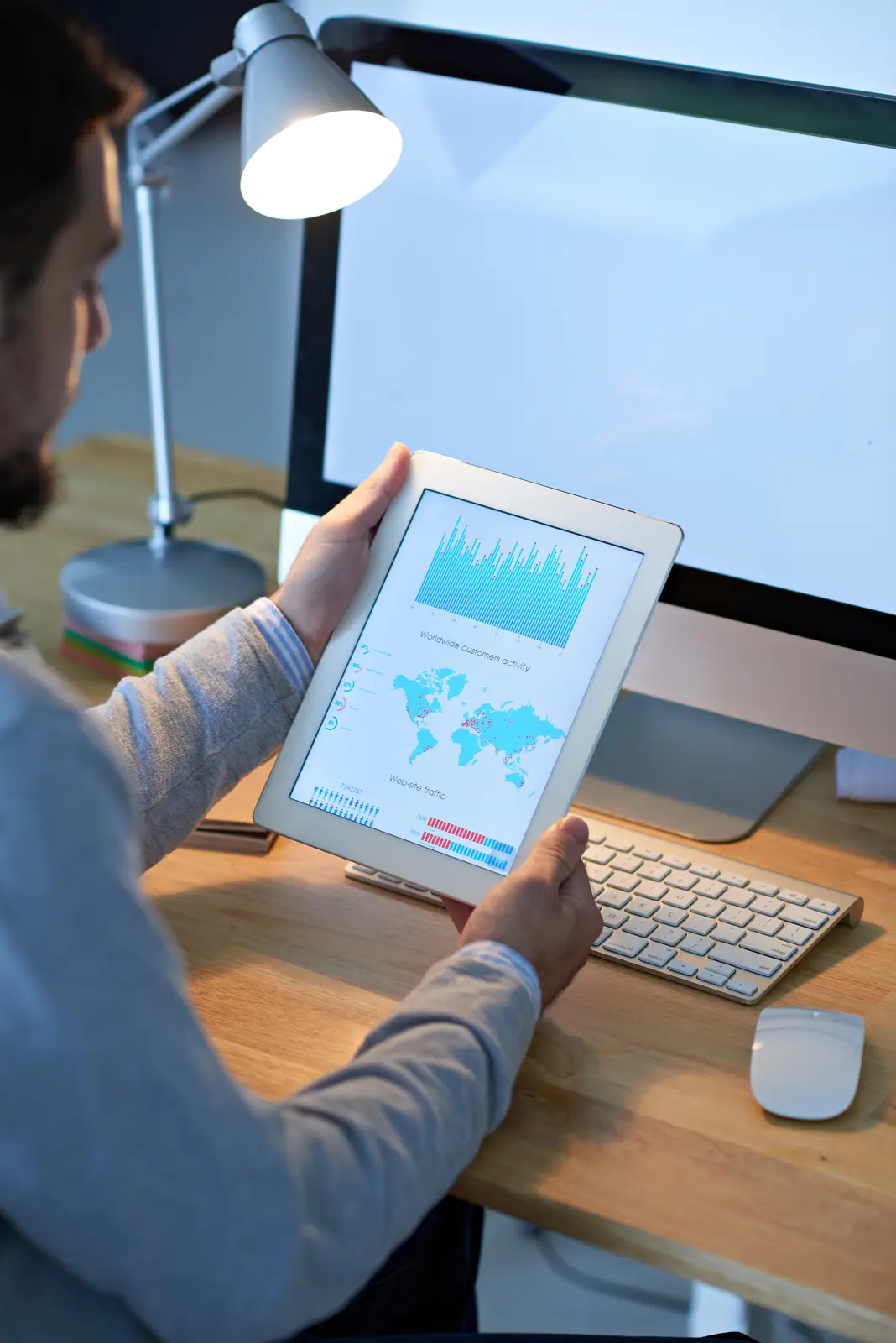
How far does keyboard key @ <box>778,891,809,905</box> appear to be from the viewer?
89 cm

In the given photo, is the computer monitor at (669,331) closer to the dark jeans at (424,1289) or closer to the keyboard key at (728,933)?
the keyboard key at (728,933)

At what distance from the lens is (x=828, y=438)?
908 millimetres

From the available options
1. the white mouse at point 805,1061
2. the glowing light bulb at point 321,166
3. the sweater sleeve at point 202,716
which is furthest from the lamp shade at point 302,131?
the white mouse at point 805,1061

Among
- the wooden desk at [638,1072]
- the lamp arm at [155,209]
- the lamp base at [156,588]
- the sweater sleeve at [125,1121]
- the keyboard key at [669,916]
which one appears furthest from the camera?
the lamp base at [156,588]

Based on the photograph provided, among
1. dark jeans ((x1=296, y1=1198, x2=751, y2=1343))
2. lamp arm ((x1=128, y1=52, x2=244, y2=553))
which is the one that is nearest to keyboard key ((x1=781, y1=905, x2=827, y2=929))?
dark jeans ((x1=296, y1=1198, x2=751, y2=1343))

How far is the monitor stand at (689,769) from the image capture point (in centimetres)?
101

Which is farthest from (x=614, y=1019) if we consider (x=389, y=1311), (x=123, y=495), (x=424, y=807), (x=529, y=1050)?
(x=123, y=495)

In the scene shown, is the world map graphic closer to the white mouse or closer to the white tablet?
the white tablet

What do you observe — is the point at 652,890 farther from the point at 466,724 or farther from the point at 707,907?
the point at 466,724

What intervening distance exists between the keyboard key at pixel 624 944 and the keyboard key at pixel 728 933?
5cm

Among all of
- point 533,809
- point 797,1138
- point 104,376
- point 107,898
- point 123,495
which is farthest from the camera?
point 104,376

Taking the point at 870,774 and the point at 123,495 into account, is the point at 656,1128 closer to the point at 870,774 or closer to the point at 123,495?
the point at 870,774

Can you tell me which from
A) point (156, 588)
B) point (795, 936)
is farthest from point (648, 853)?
point (156, 588)

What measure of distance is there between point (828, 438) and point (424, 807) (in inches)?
14.7
